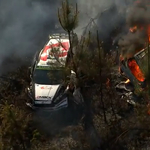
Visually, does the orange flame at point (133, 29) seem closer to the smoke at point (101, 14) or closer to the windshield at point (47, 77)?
the smoke at point (101, 14)

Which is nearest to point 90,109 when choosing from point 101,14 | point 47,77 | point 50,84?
point 50,84

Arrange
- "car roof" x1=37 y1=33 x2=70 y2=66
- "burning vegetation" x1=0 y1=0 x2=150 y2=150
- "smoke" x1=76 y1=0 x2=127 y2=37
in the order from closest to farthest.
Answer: "burning vegetation" x1=0 y1=0 x2=150 y2=150, "car roof" x1=37 y1=33 x2=70 y2=66, "smoke" x1=76 y1=0 x2=127 y2=37

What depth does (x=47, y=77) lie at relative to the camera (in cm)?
1359

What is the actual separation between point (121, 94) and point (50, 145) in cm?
355

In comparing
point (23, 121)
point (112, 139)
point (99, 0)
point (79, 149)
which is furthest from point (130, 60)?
point (99, 0)

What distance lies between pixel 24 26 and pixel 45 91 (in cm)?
697

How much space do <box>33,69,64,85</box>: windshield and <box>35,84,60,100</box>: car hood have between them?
183 mm

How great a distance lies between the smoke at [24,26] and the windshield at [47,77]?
3.01 metres

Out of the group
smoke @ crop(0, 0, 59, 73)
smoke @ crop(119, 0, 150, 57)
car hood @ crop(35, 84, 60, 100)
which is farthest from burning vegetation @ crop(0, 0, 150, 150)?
smoke @ crop(0, 0, 59, 73)

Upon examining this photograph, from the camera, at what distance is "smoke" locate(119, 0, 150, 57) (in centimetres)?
1452

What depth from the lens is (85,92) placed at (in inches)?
544

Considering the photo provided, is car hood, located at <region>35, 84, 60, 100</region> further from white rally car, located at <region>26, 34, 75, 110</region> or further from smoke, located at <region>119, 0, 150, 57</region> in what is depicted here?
smoke, located at <region>119, 0, 150, 57</region>

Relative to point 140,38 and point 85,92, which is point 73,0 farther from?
point 85,92

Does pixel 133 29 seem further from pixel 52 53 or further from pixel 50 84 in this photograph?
pixel 50 84
